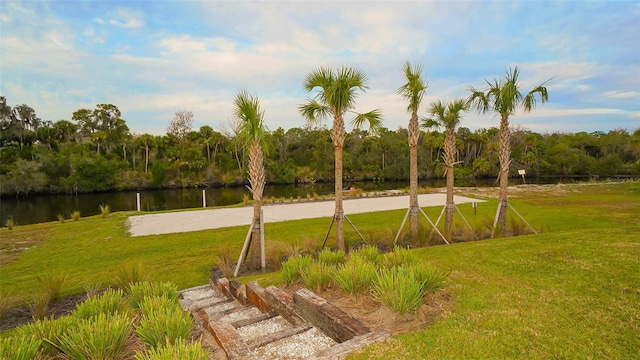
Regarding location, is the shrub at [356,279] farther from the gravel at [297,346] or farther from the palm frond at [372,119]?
the palm frond at [372,119]

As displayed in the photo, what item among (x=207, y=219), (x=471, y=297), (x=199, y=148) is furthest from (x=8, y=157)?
(x=471, y=297)

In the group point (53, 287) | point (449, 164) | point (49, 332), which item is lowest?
point (53, 287)

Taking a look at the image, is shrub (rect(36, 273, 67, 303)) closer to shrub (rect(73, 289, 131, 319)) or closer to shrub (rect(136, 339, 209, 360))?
shrub (rect(73, 289, 131, 319))

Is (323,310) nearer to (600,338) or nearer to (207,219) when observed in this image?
(600,338)

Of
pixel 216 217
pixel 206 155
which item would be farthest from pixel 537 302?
pixel 206 155

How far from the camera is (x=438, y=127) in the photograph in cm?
1083

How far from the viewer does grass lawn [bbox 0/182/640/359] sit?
11.0 feet

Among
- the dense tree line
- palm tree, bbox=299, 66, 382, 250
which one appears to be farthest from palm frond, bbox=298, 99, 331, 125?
the dense tree line

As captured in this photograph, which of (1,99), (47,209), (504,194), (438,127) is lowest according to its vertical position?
(47,209)

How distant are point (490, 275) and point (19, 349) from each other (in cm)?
606

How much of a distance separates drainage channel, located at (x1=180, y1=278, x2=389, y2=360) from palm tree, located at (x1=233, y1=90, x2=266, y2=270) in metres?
3.02

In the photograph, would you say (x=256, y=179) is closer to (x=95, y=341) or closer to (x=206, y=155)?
(x=95, y=341)

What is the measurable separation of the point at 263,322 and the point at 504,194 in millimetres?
9135

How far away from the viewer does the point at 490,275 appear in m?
5.56
